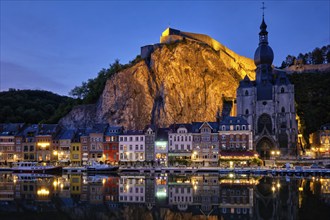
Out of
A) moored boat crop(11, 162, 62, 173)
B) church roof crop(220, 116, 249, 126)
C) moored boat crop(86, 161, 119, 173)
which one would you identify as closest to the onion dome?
church roof crop(220, 116, 249, 126)

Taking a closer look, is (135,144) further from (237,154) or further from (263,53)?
(263,53)

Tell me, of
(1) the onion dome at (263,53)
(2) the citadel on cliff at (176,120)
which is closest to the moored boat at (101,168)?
(2) the citadel on cliff at (176,120)

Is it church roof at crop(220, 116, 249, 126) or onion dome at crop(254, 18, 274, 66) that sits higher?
onion dome at crop(254, 18, 274, 66)

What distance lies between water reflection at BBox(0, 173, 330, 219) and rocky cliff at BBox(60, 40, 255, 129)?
4010 centimetres

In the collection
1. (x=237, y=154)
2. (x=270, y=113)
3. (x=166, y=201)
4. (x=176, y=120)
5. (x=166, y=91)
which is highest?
(x=166, y=91)

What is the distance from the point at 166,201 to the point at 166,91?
5231 cm

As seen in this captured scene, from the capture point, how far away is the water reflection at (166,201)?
A: 2455 cm

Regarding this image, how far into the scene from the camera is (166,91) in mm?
80375

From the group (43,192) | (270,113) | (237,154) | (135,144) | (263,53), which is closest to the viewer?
(43,192)

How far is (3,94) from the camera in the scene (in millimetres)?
106250

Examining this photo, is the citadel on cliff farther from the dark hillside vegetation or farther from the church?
the dark hillside vegetation

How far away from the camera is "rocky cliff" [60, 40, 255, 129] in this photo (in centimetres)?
7962

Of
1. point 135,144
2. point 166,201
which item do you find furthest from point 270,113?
point 166,201

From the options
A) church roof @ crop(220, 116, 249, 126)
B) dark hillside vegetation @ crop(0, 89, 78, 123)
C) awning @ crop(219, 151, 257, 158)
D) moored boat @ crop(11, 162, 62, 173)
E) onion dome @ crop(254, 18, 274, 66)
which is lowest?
moored boat @ crop(11, 162, 62, 173)
